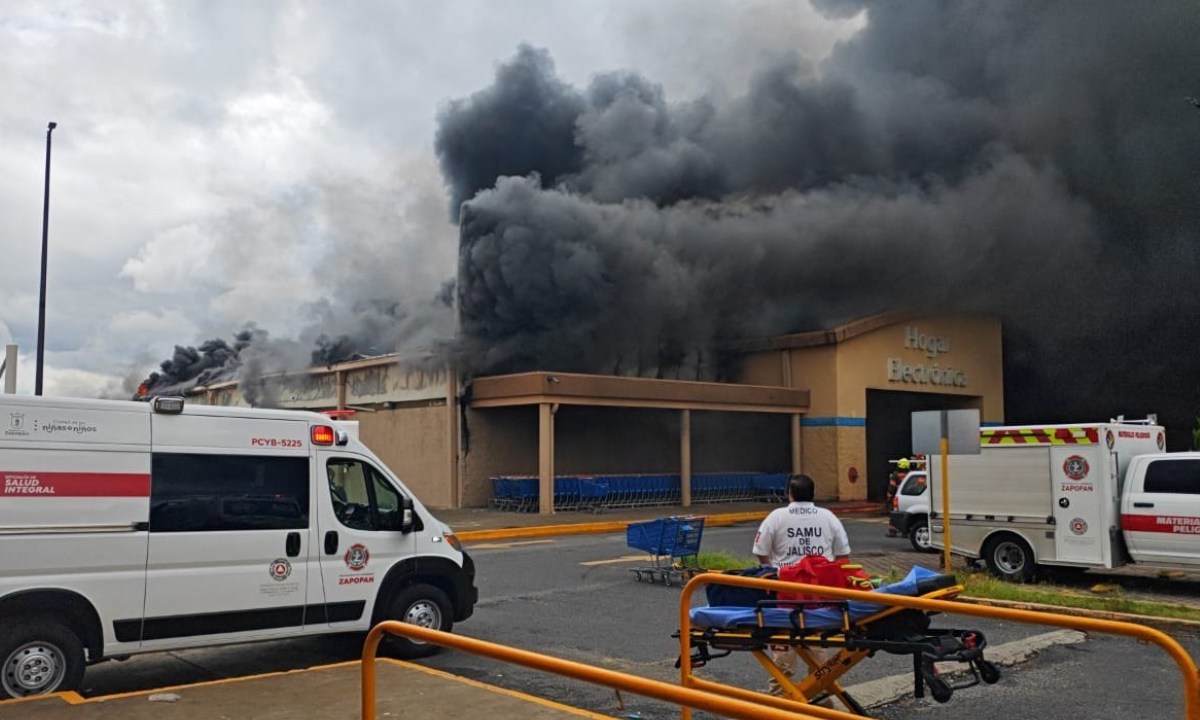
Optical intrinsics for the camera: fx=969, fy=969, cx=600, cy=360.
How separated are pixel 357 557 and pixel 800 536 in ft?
11.4

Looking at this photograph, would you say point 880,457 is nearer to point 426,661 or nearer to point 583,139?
point 583,139

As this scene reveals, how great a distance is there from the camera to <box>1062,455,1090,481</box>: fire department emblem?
11.5 m

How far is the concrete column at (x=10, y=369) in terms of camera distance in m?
12.3

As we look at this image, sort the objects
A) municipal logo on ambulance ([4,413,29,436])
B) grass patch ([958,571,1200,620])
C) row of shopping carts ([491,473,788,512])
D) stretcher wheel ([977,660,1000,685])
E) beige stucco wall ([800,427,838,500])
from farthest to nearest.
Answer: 1. beige stucco wall ([800,427,838,500])
2. row of shopping carts ([491,473,788,512])
3. grass patch ([958,571,1200,620])
4. municipal logo on ambulance ([4,413,29,436])
5. stretcher wheel ([977,660,1000,685])

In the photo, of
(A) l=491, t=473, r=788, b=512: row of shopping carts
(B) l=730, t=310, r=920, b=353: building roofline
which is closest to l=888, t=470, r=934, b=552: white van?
(A) l=491, t=473, r=788, b=512: row of shopping carts

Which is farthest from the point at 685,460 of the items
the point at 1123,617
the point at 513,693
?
the point at 513,693

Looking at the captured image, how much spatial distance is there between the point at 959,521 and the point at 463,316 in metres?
18.0

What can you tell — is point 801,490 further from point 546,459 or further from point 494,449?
point 494,449

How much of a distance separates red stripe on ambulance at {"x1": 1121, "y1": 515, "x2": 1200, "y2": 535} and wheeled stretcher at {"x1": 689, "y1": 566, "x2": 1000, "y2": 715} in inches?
287

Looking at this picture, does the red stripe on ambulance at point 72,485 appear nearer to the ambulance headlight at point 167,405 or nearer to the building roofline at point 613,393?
the ambulance headlight at point 167,405

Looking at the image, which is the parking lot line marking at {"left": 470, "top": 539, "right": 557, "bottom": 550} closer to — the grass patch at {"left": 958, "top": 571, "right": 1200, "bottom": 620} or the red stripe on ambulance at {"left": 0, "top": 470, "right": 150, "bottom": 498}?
the grass patch at {"left": 958, "top": 571, "right": 1200, "bottom": 620}

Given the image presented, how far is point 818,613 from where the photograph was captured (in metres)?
5.01

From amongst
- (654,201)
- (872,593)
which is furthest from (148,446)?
(654,201)

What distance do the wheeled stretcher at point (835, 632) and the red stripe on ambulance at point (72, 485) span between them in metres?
3.86
